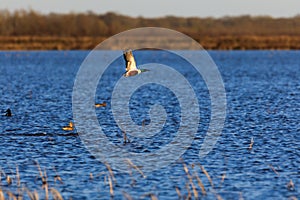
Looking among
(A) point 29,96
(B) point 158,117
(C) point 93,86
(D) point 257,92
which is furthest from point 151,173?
(C) point 93,86

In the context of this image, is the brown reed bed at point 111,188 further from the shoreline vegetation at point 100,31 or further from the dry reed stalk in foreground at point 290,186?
→ the shoreline vegetation at point 100,31

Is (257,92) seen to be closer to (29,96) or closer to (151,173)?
(29,96)

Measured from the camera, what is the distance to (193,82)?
5300 cm

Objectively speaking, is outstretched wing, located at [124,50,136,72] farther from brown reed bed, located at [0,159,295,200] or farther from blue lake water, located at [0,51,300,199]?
brown reed bed, located at [0,159,295,200]

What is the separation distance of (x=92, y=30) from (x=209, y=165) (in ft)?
393

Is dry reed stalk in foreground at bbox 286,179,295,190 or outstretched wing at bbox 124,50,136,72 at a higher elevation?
outstretched wing at bbox 124,50,136,72

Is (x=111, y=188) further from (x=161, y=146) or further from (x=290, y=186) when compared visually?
(x=161, y=146)

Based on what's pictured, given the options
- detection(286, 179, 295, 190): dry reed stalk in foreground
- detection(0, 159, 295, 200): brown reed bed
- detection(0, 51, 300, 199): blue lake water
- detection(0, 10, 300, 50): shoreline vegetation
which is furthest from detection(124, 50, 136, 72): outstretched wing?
detection(0, 10, 300, 50): shoreline vegetation

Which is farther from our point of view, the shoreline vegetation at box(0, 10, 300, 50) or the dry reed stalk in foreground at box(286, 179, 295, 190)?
the shoreline vegetation at box(0, 10, 300, 50)

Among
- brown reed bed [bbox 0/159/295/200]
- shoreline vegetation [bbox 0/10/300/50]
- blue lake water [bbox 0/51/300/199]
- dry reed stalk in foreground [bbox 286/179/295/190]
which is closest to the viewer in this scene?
brown reed bed [bbox 0/159/295/200]

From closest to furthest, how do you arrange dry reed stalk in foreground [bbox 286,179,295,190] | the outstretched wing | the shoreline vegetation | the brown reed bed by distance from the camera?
the brown reed bed, dry reed stalk in foreground [bbox 286,179,295,190], the outstretched wing, the shoreline vegetation

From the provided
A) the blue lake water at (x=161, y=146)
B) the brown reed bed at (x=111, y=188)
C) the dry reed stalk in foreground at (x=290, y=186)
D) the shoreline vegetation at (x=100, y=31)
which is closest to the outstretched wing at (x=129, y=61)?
the blue lake water at (x=161, y=146)

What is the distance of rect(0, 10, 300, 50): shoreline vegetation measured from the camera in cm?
11094

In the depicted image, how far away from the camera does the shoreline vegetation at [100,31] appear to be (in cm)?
11094
